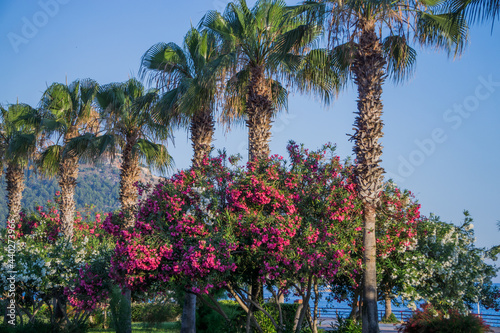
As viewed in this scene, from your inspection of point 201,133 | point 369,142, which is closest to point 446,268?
point 369,142

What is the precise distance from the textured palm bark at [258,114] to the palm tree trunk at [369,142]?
316 centimetres

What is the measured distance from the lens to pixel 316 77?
1591 centimetres

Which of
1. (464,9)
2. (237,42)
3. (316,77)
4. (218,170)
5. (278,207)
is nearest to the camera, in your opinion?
(464,9)

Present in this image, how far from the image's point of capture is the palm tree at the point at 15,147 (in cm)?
2256

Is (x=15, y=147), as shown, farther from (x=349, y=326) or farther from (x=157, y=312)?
(x=349, y=326)

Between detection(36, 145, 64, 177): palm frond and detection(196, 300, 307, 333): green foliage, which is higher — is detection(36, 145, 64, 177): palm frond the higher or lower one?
the higher one

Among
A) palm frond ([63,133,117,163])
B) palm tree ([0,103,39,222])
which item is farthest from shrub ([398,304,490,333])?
palm tree ([0,103,39,222])

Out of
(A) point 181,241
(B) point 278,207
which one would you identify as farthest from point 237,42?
(A) point 181,241

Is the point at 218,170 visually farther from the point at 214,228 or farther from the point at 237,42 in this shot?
the point at 237,42

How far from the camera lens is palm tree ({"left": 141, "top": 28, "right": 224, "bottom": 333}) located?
15836mm

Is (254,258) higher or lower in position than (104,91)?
lower

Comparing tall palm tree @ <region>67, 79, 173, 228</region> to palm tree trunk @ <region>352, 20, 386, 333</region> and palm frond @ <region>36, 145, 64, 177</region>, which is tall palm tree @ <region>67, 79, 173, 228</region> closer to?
palm frond @ <region>36, 145, 64, 177</region>

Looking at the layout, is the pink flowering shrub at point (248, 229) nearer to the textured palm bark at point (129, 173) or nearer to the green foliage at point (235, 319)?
the green foliage at point (235, 319)

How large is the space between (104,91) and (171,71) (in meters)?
4.76
